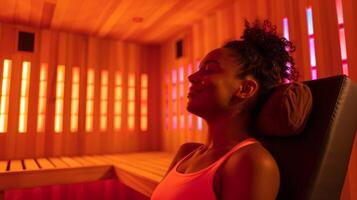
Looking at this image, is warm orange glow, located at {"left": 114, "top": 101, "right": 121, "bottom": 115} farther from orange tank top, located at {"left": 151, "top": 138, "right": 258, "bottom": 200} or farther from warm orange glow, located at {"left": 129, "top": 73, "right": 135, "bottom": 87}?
orange tank top, located at {"left": 151, "top": 138, "right": 258, "bottom": 200}

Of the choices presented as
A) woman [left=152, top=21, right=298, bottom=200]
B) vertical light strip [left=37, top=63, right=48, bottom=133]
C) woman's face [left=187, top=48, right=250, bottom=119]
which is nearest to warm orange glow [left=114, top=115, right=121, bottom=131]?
vertical light strip [left=37, top=63, right=48, bottom=133]

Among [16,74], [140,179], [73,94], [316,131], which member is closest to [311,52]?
[316,131]

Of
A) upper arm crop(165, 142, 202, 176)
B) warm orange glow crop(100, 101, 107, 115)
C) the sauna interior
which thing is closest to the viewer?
upper arm crop(165, 142, 202, 176)

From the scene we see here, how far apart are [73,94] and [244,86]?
3166 millimetres

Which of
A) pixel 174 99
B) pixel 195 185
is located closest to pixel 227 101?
pixel 195 185

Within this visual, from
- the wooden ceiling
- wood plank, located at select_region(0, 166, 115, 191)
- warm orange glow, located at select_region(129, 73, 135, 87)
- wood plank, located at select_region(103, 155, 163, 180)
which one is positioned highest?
the wooden ceiling

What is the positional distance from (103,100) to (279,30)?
8.14 ft

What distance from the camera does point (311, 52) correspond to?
2.04 metres

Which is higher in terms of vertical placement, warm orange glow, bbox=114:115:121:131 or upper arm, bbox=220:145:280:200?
warm orange glow, bbox=114:115:121:131

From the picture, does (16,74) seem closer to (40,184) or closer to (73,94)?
(73,94)

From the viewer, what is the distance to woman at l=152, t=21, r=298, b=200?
0.82 metres

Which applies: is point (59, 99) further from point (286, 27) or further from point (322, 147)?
point (322, 147)

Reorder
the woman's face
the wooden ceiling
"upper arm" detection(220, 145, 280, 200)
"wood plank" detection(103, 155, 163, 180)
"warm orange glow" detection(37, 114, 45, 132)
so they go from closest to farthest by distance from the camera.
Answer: "upper arm" detection(220, 145, 280, 200) → the woman's face → "wood plank" detection(103, 155, 163, 180) → the wooden ceiling → "warm orange glow" detection(37, 114, 45, 132)

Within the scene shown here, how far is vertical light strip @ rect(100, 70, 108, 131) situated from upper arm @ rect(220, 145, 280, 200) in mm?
3231
